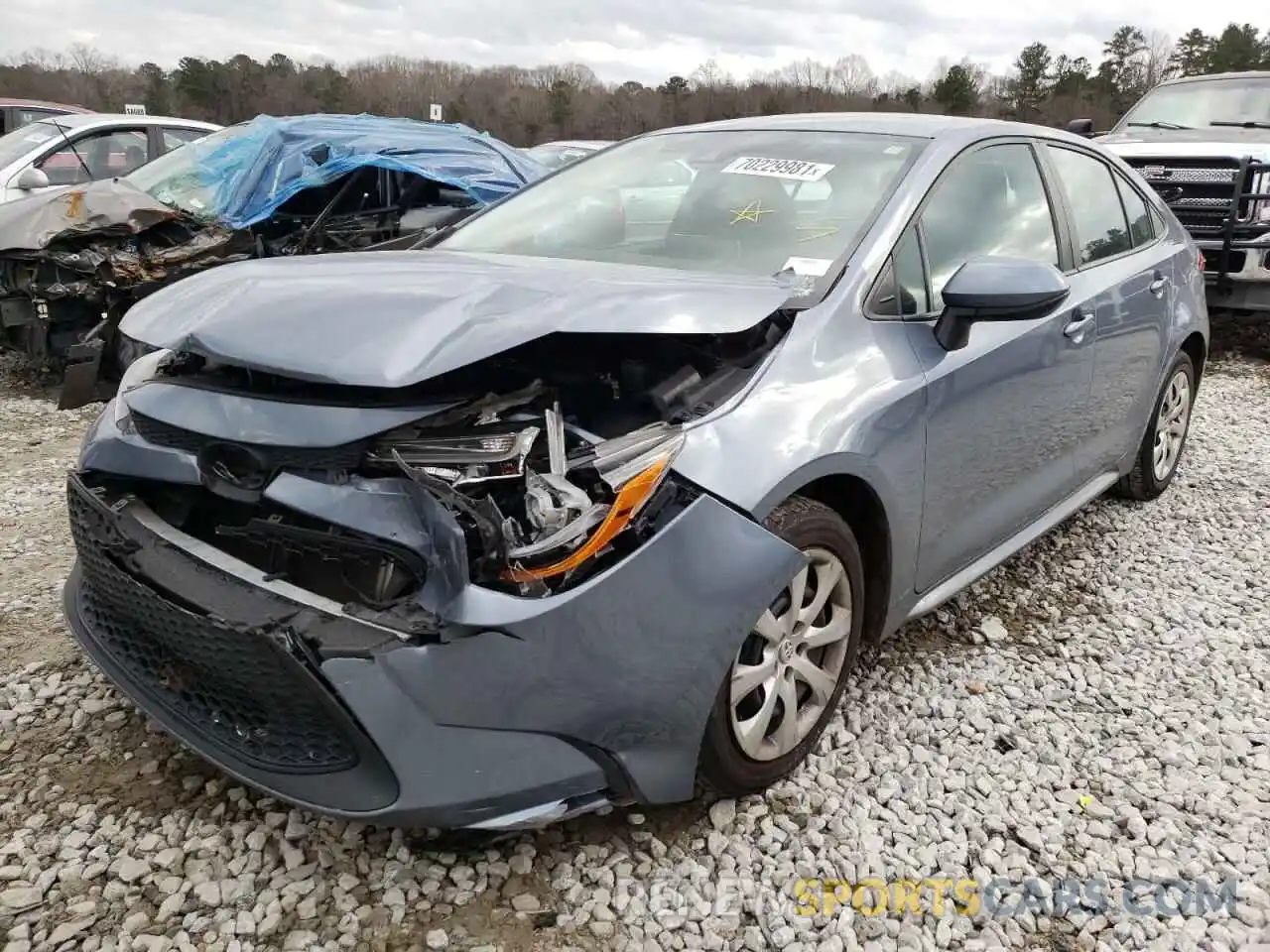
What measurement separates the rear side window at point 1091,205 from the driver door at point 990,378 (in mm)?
197

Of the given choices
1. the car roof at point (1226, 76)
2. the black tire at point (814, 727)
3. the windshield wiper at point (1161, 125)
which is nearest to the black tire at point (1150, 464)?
the black tire at point (814, 727)

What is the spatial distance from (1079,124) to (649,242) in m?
7.49

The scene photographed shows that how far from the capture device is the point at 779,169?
9.73 feet

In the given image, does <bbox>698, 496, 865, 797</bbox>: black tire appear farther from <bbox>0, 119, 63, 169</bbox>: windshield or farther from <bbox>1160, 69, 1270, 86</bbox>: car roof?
<bbox>1160, 69, 1270, 86</bbox>: car roof

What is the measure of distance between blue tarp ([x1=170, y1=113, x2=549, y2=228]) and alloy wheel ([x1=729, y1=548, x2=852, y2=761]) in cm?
515

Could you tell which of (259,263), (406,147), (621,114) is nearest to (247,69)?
(621,114)

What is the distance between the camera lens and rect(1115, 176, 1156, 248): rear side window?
3.86 metres

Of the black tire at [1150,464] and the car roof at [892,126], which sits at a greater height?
the car roof at [892,126]

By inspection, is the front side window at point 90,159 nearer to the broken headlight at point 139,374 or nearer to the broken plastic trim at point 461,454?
the broken headlight at point 139,374

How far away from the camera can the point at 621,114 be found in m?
48.1

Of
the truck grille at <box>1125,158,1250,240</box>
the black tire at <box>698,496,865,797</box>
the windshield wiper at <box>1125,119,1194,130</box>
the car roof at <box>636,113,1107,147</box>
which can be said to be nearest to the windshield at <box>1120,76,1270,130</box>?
the windshield wiper at <box>1125,119,1194,130</box>

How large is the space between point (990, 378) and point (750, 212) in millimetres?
855

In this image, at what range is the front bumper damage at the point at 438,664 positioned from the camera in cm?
175

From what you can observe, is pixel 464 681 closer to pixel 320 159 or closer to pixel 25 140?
pixel 320 159
